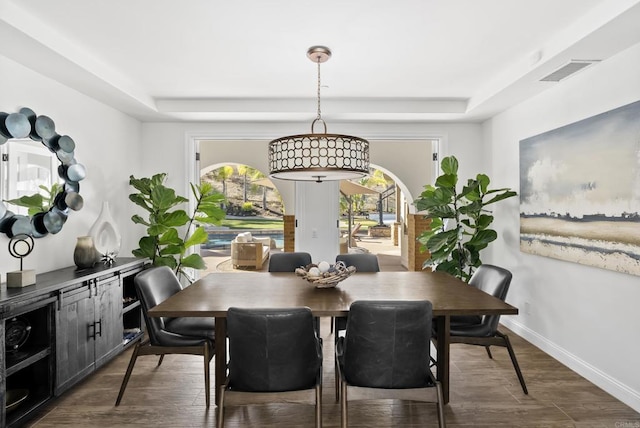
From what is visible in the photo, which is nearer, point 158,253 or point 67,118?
point 67,118

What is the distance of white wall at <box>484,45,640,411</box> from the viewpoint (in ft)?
8.49

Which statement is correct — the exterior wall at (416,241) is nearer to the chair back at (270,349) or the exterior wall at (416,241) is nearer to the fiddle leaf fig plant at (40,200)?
the chair back at (270,349)

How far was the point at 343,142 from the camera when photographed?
233 cm

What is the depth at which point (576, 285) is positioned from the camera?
3.10m

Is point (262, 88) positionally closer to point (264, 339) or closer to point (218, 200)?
point (218, 200)

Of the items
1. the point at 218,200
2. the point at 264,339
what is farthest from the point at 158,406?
the point at 218,200

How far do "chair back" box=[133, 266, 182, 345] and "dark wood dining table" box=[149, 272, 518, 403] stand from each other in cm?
20

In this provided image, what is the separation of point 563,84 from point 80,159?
427cm

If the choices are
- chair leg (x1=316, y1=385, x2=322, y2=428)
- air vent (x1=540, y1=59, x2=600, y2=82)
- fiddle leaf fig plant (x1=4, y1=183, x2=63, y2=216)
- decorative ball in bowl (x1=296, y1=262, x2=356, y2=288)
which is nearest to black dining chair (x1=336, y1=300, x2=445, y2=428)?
chair leg (x1=316, y1=385, x2=322, y2=428)

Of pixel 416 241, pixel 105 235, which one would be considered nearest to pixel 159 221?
pixel 105 235

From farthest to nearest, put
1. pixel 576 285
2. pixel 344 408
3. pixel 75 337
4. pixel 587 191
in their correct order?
1. pixel 576 285
2. pixel 587 191
3. pixel 75 337
4. pixel 344 408

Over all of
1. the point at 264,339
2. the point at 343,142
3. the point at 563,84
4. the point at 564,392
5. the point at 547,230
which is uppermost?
the point at 563,84

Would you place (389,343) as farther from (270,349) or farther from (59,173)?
(59,173)

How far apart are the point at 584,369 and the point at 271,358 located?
8.44ft
